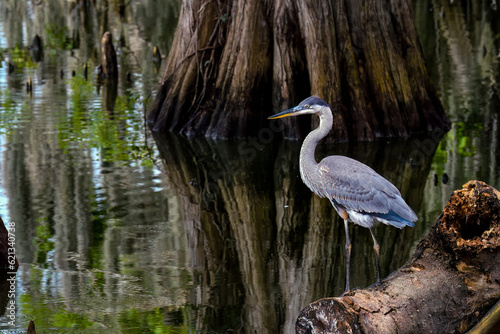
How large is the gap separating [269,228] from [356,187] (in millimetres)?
2025

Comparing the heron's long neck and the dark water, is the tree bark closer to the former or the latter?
the dark water

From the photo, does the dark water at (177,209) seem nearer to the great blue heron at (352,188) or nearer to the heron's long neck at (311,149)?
the great blue heron at (352,188)

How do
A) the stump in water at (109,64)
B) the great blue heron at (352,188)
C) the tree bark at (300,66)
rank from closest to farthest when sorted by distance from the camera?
the great blue heron at (352,188) → the tree bark at (300,66) → the stump in water at (109,64)

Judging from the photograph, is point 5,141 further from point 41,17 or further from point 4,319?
point 41,17

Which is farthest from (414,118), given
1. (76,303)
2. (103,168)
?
(76,303)

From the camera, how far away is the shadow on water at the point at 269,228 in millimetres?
6336

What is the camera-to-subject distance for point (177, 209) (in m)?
8.63

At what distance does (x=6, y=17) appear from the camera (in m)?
24.3

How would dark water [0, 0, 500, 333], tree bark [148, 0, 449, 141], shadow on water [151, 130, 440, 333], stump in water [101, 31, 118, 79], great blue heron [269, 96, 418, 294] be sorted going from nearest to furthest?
great blue heron [269, 96, 418, 294], dark water [0, 0, 500, 333], shadow on water [151, 130, 440, 333], tree bark [148, 0, 449, 141], stump in water [101, 31, 118, 79]

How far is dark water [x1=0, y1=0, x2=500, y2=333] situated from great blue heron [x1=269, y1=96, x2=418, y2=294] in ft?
2.04

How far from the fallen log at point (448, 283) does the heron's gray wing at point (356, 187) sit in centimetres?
57

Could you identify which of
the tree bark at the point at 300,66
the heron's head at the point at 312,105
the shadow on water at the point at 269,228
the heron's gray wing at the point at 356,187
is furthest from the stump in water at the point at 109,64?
the heron's gray wing at the point at 356,187

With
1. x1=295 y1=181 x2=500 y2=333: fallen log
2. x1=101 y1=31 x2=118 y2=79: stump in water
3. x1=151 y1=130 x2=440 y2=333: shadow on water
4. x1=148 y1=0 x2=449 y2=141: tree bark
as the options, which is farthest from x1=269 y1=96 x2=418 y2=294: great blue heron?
x1=101 y1=31 x2=118 y2=79: stump in water

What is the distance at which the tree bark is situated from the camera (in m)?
10.7
